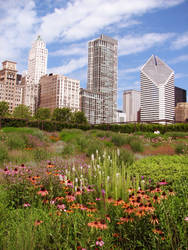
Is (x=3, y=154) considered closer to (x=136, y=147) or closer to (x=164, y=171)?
(x=164, y=171)

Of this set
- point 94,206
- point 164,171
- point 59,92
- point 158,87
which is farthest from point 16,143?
point 158,87

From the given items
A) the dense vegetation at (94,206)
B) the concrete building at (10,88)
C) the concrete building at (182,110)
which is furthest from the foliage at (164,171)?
the concrete building at (182,110)

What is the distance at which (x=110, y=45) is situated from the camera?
7707 inches

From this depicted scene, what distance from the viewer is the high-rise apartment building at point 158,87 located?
176m

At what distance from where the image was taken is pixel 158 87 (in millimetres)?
188250

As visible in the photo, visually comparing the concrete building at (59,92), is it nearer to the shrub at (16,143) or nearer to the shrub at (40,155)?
the shrub at (16,143)

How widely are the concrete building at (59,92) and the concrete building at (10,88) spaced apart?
53.9 ft

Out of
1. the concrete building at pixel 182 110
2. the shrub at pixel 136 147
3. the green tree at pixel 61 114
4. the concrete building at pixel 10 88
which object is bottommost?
the shrub at pixel 136 147

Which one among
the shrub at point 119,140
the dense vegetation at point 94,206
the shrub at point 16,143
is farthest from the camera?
the shrub at point 119,140

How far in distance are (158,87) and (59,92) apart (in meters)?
82.0

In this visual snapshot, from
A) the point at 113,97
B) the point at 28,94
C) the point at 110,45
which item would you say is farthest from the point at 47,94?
the point at 110,45

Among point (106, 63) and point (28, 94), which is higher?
point (106, 63)

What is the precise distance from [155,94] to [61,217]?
19708 centimetres

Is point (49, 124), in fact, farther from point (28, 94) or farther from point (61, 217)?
point (28, 94)
